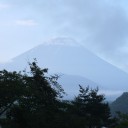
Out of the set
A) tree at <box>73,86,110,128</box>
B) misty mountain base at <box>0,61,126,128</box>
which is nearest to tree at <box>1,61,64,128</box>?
misty mountain base at <box>0,61,126,128</box>

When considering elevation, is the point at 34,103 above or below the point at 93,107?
below

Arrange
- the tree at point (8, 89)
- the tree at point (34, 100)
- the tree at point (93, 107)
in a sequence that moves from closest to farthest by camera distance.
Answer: the tree at point (34, 100) < the tree at point (8, 89) < the tree at point (93, 107)

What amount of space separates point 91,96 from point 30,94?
1357 cm

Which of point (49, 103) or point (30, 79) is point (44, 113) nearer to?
point (49, 103)

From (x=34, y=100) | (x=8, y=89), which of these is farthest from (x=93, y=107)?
(x=8, y=89)

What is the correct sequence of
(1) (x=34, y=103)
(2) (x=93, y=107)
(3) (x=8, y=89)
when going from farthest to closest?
(2) (x=93, y=107), (1) (x=34, y=103), (3) (x=8, y=89)

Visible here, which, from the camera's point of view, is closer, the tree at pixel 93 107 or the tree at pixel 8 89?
the tree at pixel 8 89

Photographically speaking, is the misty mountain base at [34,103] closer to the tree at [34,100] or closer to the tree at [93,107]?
the tree at [34,100]

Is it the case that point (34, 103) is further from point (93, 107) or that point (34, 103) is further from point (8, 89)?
point (93, 107)

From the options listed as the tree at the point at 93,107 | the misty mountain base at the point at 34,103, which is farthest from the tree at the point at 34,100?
the tree at the point at 93,107

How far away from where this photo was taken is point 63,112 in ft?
78.6

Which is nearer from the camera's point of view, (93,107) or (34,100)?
(34,100)

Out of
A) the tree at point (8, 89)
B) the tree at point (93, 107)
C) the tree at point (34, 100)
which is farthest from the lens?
the tree at point (93, 107)

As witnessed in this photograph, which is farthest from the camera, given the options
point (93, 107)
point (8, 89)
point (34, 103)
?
point (93, 107)
